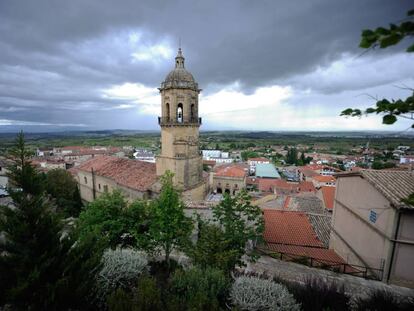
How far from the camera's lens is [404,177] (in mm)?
10859

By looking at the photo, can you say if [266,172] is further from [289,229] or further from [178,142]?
[289,229]

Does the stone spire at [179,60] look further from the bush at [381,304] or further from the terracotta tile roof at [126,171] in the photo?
the bush at [381,304]

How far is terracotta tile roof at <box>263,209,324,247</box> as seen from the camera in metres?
14.3

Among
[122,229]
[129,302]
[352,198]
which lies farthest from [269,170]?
[129,302]

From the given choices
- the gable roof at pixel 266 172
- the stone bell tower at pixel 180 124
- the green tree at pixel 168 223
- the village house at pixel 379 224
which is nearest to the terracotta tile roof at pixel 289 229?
the village house at pixel 379 224

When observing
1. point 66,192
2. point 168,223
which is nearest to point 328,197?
point 168,223

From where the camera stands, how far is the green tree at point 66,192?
94.8 feet

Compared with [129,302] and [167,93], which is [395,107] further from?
[167,93]

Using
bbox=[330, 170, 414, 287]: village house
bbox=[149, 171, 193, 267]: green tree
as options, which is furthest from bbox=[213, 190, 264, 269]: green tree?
bbox=[330, 170, 414, 287]: village house

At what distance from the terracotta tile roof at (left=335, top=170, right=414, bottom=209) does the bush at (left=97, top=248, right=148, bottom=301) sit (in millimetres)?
10068

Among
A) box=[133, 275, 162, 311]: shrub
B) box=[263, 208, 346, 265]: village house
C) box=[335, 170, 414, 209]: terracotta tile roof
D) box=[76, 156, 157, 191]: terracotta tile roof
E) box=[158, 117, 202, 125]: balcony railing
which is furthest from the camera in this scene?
box=[76, 156, 157, 191]: terracotta tile roof

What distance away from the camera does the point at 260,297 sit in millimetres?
6129

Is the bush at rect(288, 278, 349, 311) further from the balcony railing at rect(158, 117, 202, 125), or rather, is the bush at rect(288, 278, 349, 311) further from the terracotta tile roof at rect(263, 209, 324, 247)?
the balcony railing at rect(158, 117, 202, 125)

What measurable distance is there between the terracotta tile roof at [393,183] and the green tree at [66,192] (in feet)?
101
